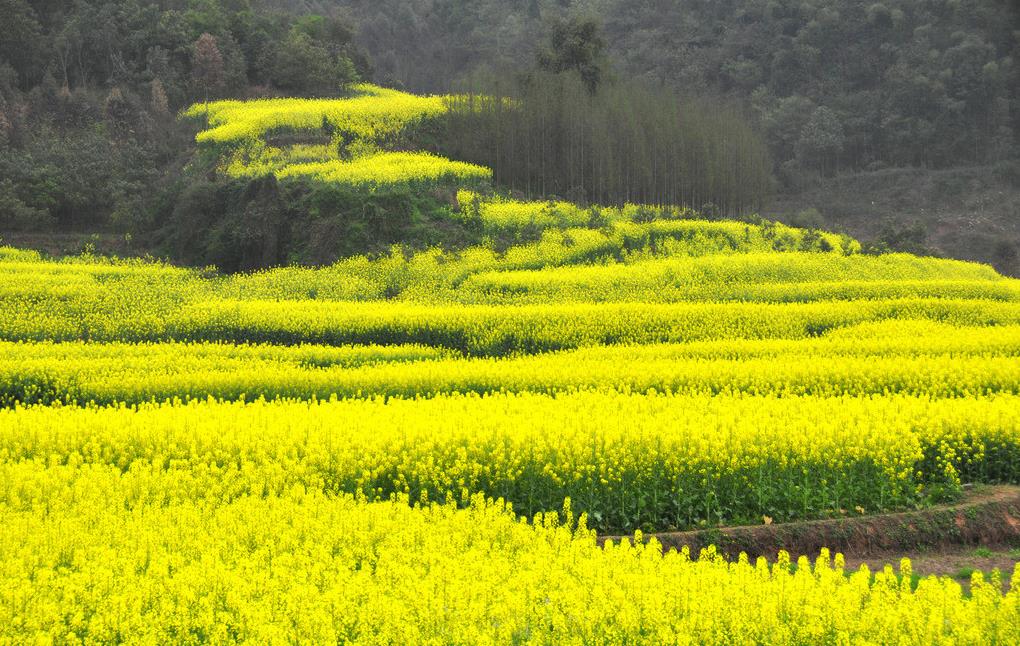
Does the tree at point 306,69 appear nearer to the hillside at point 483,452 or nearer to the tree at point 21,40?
the tree at point 21,40

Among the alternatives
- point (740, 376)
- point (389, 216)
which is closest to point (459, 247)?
point (389, 216)

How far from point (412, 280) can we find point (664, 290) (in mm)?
8873

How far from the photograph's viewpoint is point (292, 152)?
2021 inches

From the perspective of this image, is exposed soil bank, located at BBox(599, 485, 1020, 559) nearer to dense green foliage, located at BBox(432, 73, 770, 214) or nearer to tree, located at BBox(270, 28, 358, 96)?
dense green foliage, located at BBox(432, 73, 770, 214)

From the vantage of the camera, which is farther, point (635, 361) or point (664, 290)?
point (664, 290)

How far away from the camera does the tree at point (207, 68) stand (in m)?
62.8

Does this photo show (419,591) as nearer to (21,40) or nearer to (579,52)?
(579,52)

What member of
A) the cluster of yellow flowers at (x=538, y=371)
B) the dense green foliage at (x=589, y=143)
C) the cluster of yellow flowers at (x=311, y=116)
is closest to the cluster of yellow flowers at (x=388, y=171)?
the dense green foliage at (x=589, y=143)

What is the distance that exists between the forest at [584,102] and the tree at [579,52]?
12cm

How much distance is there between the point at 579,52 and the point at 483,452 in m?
45.7

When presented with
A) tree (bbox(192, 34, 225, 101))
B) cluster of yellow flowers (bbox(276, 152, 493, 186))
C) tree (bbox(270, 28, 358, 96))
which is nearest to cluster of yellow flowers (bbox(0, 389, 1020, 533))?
cluster of yellow flowers (bbox(276, 152, 493, 186))

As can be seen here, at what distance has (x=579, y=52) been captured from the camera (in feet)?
186

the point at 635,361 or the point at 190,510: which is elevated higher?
the point at 190,510

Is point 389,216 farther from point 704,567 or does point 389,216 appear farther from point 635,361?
point 704,567
